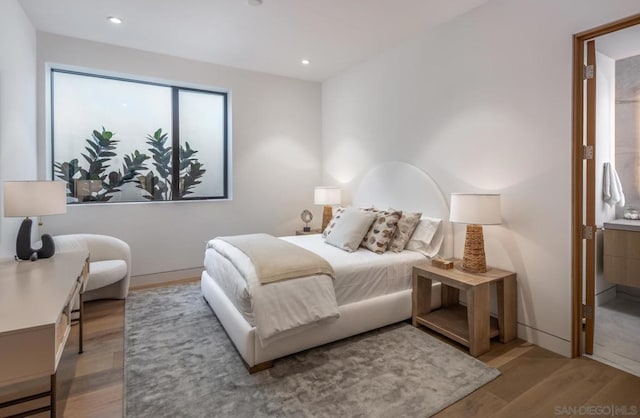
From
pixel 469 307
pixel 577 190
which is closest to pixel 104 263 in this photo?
pixel 469 307

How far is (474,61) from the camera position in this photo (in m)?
2.95

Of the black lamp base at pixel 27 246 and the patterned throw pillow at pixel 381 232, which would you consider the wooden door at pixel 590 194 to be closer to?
the patterned throw pillow at pixel 381 232

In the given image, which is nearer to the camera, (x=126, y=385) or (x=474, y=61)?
(x=126, y=385)

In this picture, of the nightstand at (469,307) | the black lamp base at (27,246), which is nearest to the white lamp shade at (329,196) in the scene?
the nightstand at (469,307)

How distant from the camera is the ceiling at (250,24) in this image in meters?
2.90

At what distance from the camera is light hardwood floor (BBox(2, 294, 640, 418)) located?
184 centimetres

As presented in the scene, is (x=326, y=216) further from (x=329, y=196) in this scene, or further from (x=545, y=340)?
(x=545, y=340)

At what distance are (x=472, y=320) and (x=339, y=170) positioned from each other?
119 inches

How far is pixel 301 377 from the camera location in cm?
214

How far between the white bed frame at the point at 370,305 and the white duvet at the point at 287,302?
13 centimetres

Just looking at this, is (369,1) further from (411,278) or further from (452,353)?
(452,353)

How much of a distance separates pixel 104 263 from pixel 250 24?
9.35 ft

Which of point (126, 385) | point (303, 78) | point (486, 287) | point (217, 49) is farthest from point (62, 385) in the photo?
point (303, 78)

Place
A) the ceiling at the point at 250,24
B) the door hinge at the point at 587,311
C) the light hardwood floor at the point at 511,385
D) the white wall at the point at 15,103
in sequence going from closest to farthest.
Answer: the light hardwood floor at the point at 511,385 → the door hinge at the point at 587,311 → the white wall at the point at 15,103 → the ceiling at the point at 250,24
